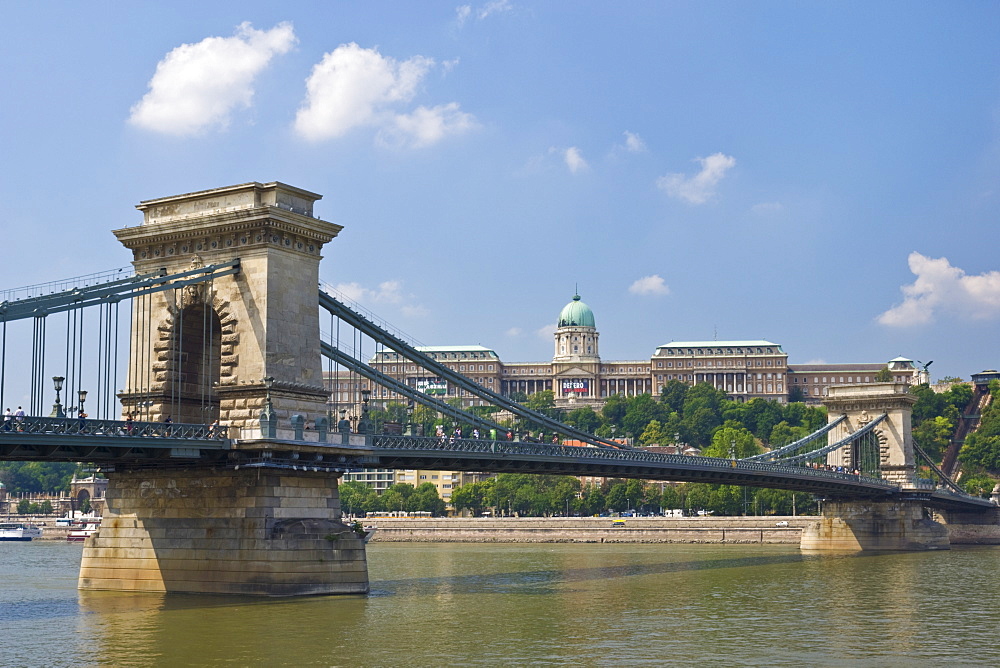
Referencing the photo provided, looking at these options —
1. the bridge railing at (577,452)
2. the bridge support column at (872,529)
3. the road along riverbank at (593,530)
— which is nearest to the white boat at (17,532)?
the road along riverbank at (593,530)

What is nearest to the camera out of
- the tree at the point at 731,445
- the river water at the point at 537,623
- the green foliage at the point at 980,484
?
the river water at the point at 537,623

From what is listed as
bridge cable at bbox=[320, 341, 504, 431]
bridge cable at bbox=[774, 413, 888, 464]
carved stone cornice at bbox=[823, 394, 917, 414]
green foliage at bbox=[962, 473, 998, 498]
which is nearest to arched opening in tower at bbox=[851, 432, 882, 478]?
bridge cable at bbox=[774, 413, 888, 464]

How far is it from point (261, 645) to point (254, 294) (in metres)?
15.4

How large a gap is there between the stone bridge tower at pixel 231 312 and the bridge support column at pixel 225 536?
2334 mm

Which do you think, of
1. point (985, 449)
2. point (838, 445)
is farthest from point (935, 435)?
point (838, 445)

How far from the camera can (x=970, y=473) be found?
164m

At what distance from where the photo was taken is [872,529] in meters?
99.2

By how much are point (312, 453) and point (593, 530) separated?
86324 mm

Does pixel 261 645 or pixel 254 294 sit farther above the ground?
pixel 254 294

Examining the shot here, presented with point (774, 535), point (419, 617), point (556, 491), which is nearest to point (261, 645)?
point (419, 617)

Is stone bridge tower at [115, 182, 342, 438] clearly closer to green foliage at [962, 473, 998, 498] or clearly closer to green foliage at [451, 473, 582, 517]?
green foliage at [962, 473, 998, 498]

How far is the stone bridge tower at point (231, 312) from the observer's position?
46.9 m

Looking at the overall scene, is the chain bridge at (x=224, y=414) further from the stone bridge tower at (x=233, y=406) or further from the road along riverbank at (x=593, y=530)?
the road along riverbank at (x=593, y=530)

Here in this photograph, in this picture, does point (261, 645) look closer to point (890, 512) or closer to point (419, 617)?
point (419, 617)
